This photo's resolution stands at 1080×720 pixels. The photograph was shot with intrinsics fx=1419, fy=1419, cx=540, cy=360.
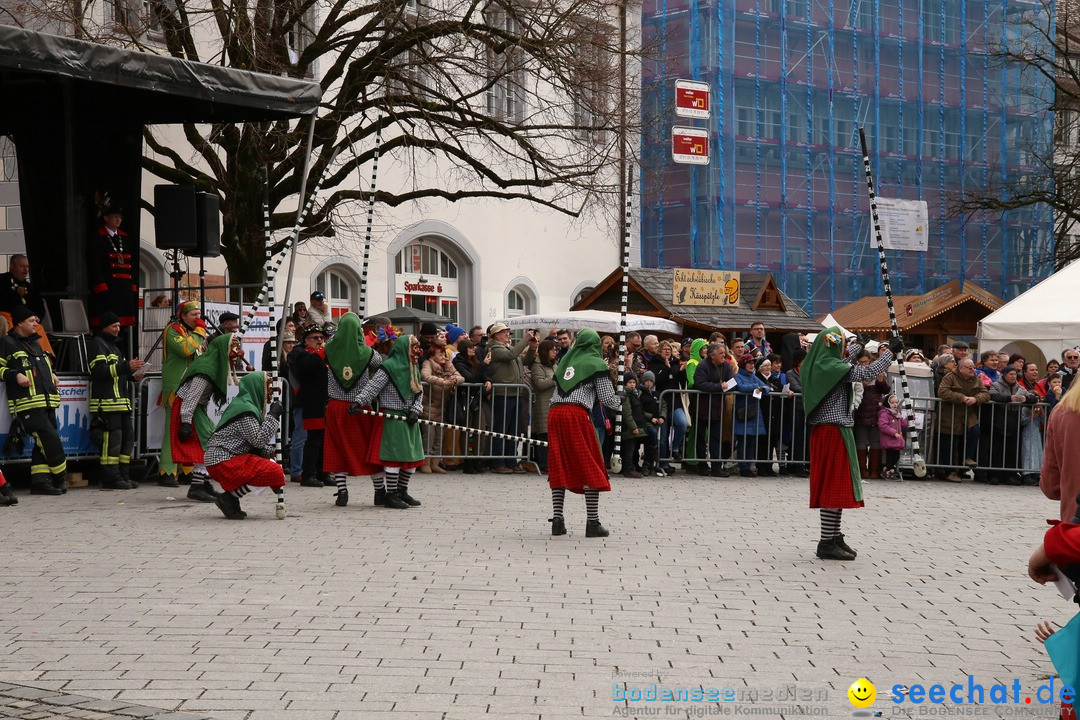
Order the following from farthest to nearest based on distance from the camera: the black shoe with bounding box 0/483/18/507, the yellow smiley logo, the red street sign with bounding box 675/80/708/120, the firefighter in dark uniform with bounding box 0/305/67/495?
the red street sign with bounding box 675/80/708/120, the firefighter in dark uniform with bounding box 0/305/67/495, the black shoe with bounding box 0/483/18/507, the yellow smiley logo

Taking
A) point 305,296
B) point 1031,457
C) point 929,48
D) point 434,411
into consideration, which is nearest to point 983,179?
point 929,48

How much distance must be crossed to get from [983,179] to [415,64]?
29.8 meters

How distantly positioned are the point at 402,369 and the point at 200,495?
7.85 ft

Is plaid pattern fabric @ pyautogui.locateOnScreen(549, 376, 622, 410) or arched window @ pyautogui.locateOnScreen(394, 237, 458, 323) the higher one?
arched window @ pyautogui.locateOnScreen(394, 237, 458, 323)

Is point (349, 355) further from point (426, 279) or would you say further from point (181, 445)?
point (426, 279)

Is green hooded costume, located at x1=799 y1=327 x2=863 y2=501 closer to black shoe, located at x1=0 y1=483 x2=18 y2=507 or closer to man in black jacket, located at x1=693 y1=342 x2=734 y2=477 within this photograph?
man in black jacket, located at x1=693 y1=342 x2=734 y2=477

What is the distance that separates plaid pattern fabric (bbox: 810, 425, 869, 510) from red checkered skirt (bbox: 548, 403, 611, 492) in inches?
68.0

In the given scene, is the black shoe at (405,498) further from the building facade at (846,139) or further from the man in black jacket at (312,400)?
the building facade at (846,139)

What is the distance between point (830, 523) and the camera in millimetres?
10617

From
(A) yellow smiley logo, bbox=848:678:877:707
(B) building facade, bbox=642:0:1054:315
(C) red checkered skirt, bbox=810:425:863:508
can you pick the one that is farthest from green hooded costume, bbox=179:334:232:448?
(B) building facade, bbox=642:0:1054:315

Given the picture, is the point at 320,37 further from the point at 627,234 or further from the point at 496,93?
the point at 496,93

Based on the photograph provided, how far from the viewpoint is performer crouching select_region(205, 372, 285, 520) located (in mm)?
12188

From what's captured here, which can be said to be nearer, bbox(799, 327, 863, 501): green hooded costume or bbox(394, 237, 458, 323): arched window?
bbox(799, 327, 863, 501): green hooded costume

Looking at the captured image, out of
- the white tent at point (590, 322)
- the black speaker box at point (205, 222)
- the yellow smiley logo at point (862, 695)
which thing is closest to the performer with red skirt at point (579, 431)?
the yellow smiley logo at point (862, 695)
